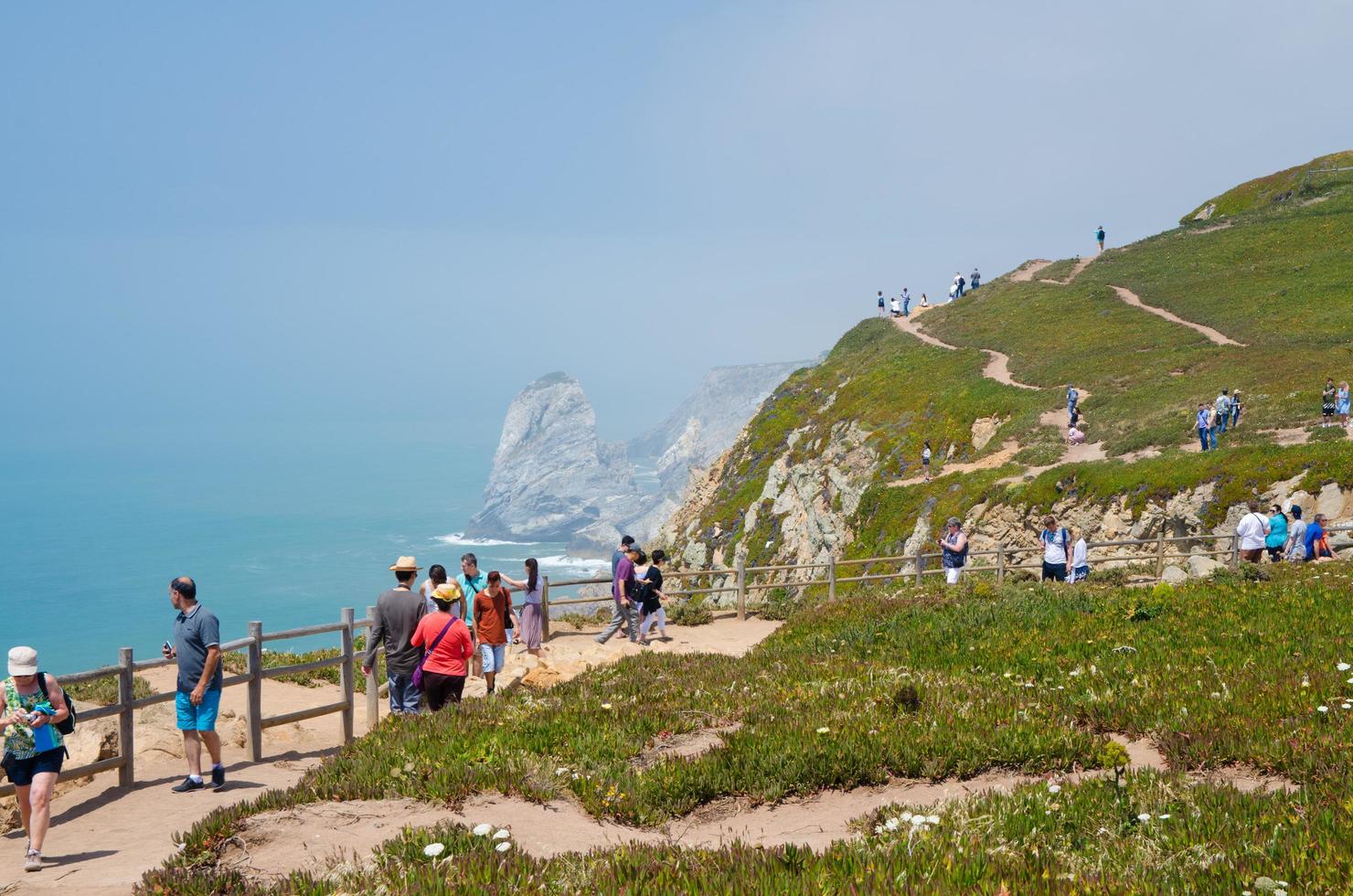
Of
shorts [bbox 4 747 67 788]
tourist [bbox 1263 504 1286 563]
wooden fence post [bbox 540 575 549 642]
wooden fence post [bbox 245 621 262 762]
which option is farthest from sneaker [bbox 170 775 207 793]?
tourist [bbox 1263 504 1286 563]

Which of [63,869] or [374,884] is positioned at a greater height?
[374,884]

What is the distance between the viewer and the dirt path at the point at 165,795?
8227mm

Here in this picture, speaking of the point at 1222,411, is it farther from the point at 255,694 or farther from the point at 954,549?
the point at 255,694

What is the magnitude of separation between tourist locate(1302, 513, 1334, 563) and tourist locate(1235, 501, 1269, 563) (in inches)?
39.0

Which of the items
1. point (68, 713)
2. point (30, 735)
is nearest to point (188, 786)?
point (68, 713)

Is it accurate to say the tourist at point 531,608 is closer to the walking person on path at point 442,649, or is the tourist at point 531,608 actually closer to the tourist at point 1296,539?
the walking person on path at point 442,649

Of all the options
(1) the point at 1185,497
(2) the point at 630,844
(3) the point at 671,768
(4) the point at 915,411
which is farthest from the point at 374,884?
(4) the point at 915,411

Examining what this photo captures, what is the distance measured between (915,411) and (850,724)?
54158mm

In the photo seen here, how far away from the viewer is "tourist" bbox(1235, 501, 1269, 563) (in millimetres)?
26156

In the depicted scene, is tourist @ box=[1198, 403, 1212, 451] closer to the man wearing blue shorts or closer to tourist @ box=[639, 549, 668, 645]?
tourist @ box=[639, 549, 668, 645]

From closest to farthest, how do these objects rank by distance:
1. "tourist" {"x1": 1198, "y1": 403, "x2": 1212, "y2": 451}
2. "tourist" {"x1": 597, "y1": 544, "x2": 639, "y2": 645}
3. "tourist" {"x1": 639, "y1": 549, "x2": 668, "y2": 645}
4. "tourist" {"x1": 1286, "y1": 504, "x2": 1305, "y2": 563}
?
"tourist" {"x1": 597, "y1": 544, "x2": 639, "y2": 645}
"tourist" {"x1": 639, "y1": 549, "x2": 668, "y2": 645}
"tourist" {"x1": 1286, "y1": 504, "x2": 1305, "y2": 563}
"tourist" {"x1": 1198, "y1": 403, "x2": 1212, "y2": 451}

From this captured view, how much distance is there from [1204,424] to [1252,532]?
14.2 m

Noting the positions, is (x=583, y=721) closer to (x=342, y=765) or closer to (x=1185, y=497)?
(x=342, y=765)

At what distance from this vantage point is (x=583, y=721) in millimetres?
11047
